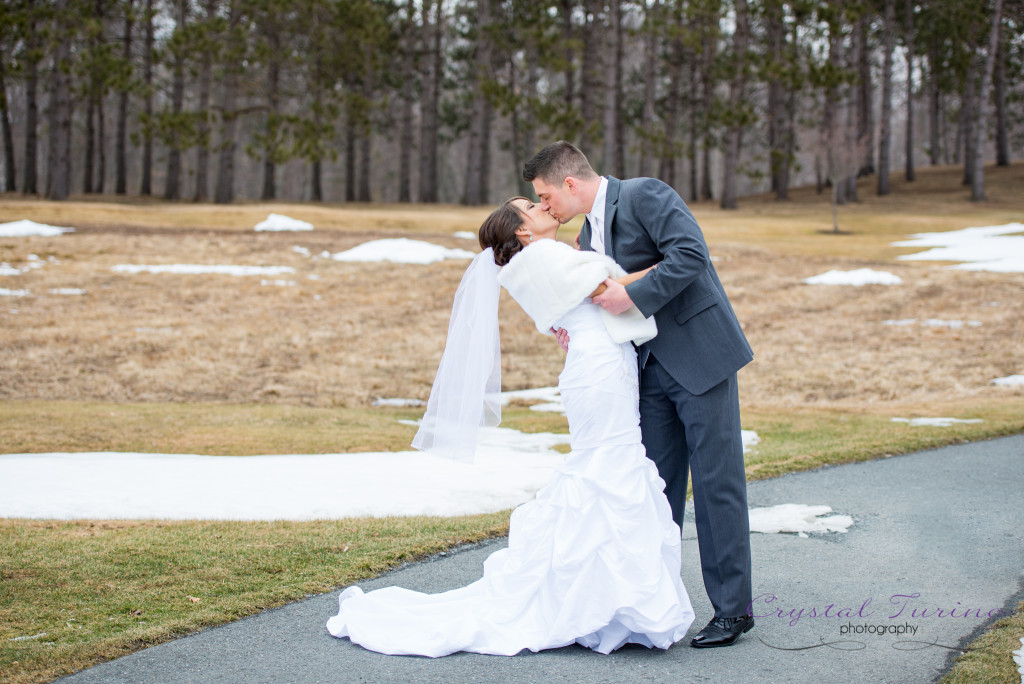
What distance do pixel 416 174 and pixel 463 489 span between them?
6259 centimetres

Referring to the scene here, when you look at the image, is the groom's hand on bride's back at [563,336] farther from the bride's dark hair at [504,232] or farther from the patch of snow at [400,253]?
the patch of snow at [400,253]

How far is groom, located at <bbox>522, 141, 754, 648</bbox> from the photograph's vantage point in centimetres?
365

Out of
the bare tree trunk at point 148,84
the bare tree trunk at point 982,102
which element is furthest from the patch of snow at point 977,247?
the bare tree trunk at point 148,84

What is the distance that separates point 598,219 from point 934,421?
6.67 metres

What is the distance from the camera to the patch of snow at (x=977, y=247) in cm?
2172

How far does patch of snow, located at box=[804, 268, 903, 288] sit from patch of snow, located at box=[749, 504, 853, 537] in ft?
49.7

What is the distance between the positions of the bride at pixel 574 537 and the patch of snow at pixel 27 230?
70.4 feet

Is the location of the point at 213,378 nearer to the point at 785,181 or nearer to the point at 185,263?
the point at 185,263

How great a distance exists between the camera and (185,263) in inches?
810

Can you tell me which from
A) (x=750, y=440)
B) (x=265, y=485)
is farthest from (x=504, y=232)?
(x=750, y=440)

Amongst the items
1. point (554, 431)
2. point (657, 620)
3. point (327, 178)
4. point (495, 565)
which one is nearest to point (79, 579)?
point (495, 565)

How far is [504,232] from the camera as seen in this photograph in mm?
4016

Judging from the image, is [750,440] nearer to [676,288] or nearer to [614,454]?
[614,454]

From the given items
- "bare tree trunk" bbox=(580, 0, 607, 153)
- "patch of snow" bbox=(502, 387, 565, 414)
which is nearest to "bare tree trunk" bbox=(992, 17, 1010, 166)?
"bare tree trunk" bbox=(580, 0, 607, 153)
